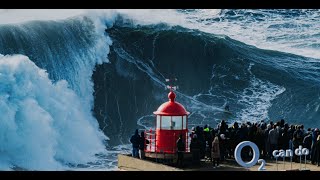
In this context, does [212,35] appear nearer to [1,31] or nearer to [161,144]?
[1,31]

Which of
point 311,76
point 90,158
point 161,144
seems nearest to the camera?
point 161,144

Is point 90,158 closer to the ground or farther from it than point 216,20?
closer to the ground

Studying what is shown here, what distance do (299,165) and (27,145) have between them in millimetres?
14965

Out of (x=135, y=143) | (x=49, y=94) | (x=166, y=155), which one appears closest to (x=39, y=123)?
(x=49, y=94)

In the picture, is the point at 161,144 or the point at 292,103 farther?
the point at 292,103

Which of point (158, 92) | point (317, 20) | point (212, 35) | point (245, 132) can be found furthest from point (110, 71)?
point (245, 132)

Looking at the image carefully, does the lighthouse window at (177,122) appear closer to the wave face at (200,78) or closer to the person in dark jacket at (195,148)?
the person in dark jacket at (195,148)

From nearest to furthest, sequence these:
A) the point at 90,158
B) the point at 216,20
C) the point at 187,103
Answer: the point at 90,158
the point at 187,103
the point at 216,20

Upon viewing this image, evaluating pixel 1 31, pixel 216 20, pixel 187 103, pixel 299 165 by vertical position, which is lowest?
pixel 299 165

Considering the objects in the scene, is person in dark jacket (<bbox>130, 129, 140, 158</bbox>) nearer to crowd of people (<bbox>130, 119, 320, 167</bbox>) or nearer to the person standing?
crowd of people (<bbox>130, 119, 320, 167</bbox>)

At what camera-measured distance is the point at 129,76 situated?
4744cm

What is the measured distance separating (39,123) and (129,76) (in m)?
7.89

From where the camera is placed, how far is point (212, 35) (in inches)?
2066

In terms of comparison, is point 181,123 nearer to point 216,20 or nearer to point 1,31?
A: point 1,31
